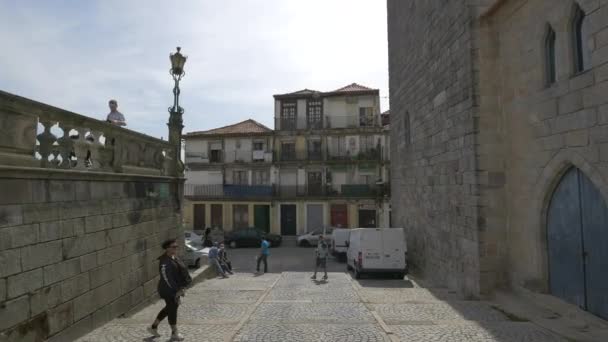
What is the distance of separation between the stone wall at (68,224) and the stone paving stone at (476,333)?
446cm

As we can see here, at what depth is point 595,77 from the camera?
588cm

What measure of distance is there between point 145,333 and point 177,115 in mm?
5876

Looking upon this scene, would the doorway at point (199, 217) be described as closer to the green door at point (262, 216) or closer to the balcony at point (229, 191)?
the balcony at point (229, 191)

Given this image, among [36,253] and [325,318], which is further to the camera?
[325,318]

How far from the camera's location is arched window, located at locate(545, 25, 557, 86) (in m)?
7.13

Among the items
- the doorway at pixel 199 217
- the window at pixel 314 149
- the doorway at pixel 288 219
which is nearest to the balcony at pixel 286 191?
the doorway at pixel 199 217

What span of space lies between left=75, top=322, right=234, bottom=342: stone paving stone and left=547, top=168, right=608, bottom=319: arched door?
17.7ft

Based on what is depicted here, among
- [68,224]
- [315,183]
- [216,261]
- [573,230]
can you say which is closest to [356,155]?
[315,183]

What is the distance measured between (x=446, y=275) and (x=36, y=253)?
8.78 m

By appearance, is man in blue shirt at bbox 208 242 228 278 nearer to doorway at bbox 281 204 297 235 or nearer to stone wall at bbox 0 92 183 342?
stone wall at bbox 0 92 183 342

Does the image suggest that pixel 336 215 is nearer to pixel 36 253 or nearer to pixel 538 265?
pixel 538 265

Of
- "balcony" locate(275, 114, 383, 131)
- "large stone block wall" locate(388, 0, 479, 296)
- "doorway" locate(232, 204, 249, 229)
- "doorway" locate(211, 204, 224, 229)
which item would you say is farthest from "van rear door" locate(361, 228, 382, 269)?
A: "doorway" locate(211, 204, 224, 229)

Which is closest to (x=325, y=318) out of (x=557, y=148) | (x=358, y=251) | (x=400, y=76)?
(x=557, y=148)

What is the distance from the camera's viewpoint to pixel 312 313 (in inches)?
275
